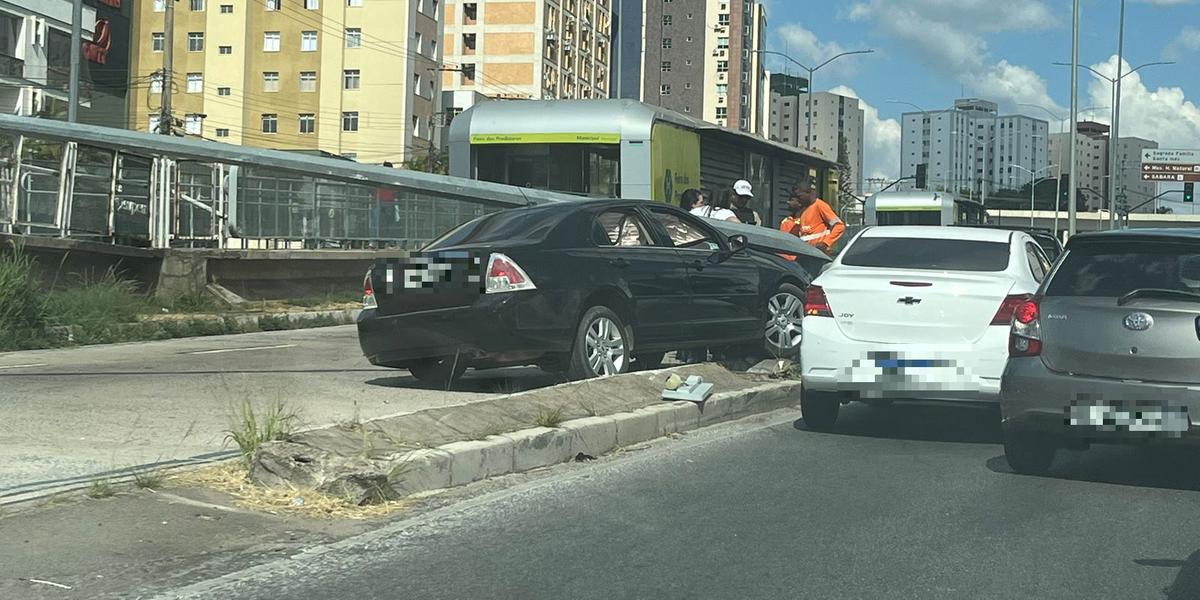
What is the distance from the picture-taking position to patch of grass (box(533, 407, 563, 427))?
25.5 feet

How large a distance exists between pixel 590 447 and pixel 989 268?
322 cm

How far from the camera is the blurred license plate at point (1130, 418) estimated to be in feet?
22.1

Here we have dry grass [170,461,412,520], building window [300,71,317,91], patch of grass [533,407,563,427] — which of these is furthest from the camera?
building window [300,71,317,91]

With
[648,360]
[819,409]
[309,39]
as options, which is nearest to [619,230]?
[648,360]

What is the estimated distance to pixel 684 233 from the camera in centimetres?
1114

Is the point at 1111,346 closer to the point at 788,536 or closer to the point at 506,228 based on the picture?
the point at 788,536

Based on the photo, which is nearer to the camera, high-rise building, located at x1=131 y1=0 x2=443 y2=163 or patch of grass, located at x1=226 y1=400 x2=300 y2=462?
patch of grass, located at x1=226 y1=400 x2=300 y2=462

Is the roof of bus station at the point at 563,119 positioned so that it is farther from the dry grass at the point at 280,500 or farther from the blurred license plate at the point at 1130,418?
the dry grass at the point at 280,500

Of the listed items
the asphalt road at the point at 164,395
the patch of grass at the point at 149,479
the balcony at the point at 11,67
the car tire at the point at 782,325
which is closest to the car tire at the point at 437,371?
the asphalt road at the point at 164,395

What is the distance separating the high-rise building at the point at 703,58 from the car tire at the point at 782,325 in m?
118

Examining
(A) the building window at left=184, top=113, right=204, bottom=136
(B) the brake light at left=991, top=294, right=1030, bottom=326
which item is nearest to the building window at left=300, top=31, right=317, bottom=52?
(A) the building window at left=184, top=113, right=204, bottom=136

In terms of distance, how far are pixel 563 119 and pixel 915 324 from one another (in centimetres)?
1134

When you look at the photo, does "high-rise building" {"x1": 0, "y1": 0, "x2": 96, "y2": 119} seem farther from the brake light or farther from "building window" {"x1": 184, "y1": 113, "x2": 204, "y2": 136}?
the brake light

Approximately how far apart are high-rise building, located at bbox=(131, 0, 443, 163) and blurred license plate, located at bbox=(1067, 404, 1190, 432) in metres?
69.9
